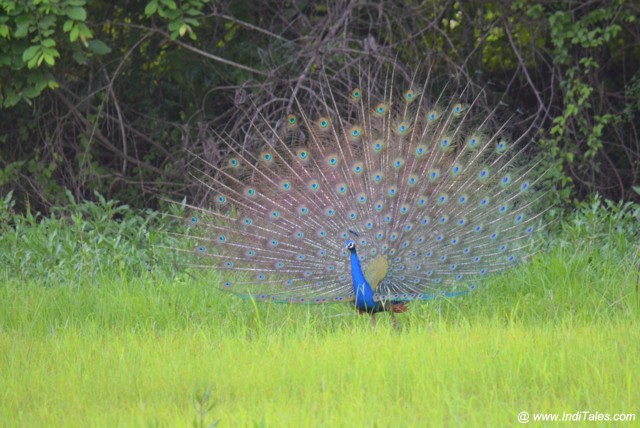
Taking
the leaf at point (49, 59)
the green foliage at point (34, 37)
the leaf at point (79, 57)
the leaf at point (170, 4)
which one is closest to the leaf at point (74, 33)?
the green foliage at point (34, 37)

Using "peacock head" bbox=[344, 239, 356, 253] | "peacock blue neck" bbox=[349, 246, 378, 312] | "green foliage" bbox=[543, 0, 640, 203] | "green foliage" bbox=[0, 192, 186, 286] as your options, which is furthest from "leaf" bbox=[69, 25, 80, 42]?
"green foliage" bbox=[543, 0, 640, 203]

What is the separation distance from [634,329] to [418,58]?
4.18 meters

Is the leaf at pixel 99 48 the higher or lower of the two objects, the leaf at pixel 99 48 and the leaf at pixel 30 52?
the higher

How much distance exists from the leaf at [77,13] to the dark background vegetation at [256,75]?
0.34 metres

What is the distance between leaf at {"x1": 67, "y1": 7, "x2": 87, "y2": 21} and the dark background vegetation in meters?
0.34

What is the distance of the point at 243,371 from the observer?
16.3ft

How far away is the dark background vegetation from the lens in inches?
344

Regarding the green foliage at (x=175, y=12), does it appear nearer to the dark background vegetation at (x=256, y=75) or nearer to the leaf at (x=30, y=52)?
the dark background vegetation at (x=256, y=75)

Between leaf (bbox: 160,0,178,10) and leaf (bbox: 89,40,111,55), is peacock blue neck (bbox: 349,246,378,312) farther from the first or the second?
leaf (bbox: 89,40,111,55)

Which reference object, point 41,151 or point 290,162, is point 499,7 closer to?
point 290,162

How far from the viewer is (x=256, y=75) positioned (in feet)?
31.7

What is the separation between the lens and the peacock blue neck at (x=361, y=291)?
6.02 meters

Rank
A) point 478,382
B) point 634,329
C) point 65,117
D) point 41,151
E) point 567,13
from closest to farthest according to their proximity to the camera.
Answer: point 478,382 → point 634,329 → point 567,13 → point 65,117 → point 41,151

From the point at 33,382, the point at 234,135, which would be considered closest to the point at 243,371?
the point at 33,382
